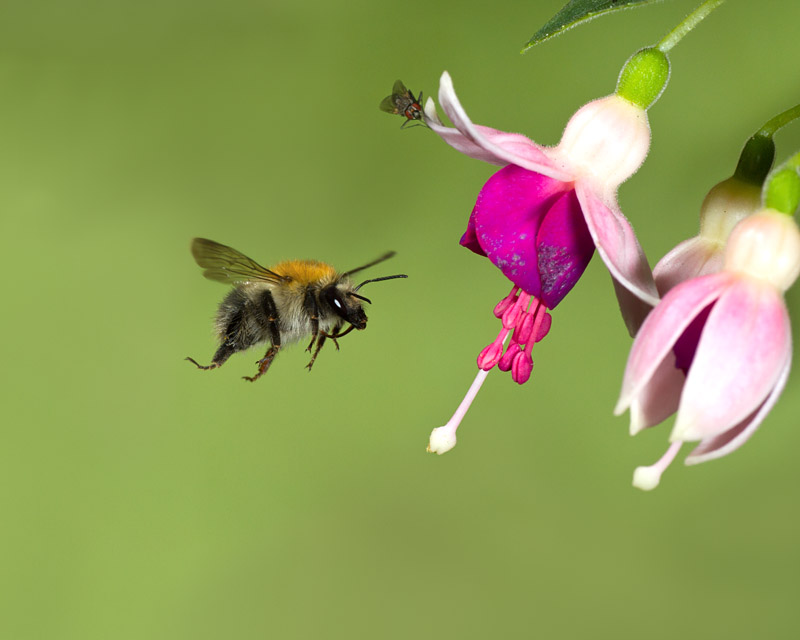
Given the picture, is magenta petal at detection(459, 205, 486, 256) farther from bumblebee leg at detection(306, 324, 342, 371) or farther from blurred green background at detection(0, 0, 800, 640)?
blurred green background at detection(0, 0, 800, 640)

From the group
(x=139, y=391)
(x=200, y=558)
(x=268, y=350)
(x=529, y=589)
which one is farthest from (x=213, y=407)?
(x=268, y=350)

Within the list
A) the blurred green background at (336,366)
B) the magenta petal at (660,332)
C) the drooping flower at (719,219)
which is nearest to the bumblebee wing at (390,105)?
the drooping flower at (719,219)

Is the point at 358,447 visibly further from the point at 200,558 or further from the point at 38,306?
the point at 38,306

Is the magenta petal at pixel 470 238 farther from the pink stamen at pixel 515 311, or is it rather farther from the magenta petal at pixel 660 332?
the magenta petal at pixel 660 332

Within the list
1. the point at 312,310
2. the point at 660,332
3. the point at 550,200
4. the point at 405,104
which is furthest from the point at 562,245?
the point at 312,310

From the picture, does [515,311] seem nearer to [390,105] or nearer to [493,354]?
[493,354]
